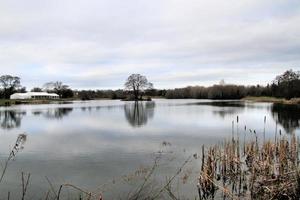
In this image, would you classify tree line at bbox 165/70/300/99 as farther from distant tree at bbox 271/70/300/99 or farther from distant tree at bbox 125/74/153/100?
distant tree at bbox 125/74/153/100

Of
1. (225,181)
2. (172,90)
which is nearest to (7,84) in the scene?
(172,90)

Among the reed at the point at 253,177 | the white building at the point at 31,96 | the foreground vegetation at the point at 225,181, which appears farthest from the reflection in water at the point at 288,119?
the white building at the point at 31,96

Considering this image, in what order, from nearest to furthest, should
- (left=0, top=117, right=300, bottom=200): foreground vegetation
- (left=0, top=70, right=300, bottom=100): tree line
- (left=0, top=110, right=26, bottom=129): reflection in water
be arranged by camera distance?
(left=0, top=117, right=300, bottom=200): foreground vegetation < (left=0, top=110, right=26, bottom=129): reflection in water < (left=0, top=70, right=300, bottom=100): tree line

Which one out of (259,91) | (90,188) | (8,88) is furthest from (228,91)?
(90,188)

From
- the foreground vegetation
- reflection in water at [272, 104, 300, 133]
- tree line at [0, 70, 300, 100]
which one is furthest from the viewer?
tree line at [0, 70, 300, 100]

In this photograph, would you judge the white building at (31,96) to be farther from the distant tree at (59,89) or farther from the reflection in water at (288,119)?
the reflection in water at (288,119)

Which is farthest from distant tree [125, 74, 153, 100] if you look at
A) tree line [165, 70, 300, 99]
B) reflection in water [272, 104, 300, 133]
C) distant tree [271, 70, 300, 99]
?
reflection in water [272, 104, 300, 133]

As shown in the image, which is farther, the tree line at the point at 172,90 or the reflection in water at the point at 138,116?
the tree line at the point at 172,90

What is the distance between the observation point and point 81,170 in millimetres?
9742

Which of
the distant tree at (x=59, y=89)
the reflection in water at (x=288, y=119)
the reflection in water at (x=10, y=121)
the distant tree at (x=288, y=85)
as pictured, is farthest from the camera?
the distant tree at (x=59, y=89)

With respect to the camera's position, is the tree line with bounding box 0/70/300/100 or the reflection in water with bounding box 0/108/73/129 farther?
the tree line with bounding box 0/70/300/100

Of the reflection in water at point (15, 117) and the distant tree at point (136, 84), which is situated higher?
the distant tree at point (136, 84)

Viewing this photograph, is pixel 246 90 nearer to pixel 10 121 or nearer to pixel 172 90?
pixel 172 90

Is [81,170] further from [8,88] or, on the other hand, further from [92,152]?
[8,88]
